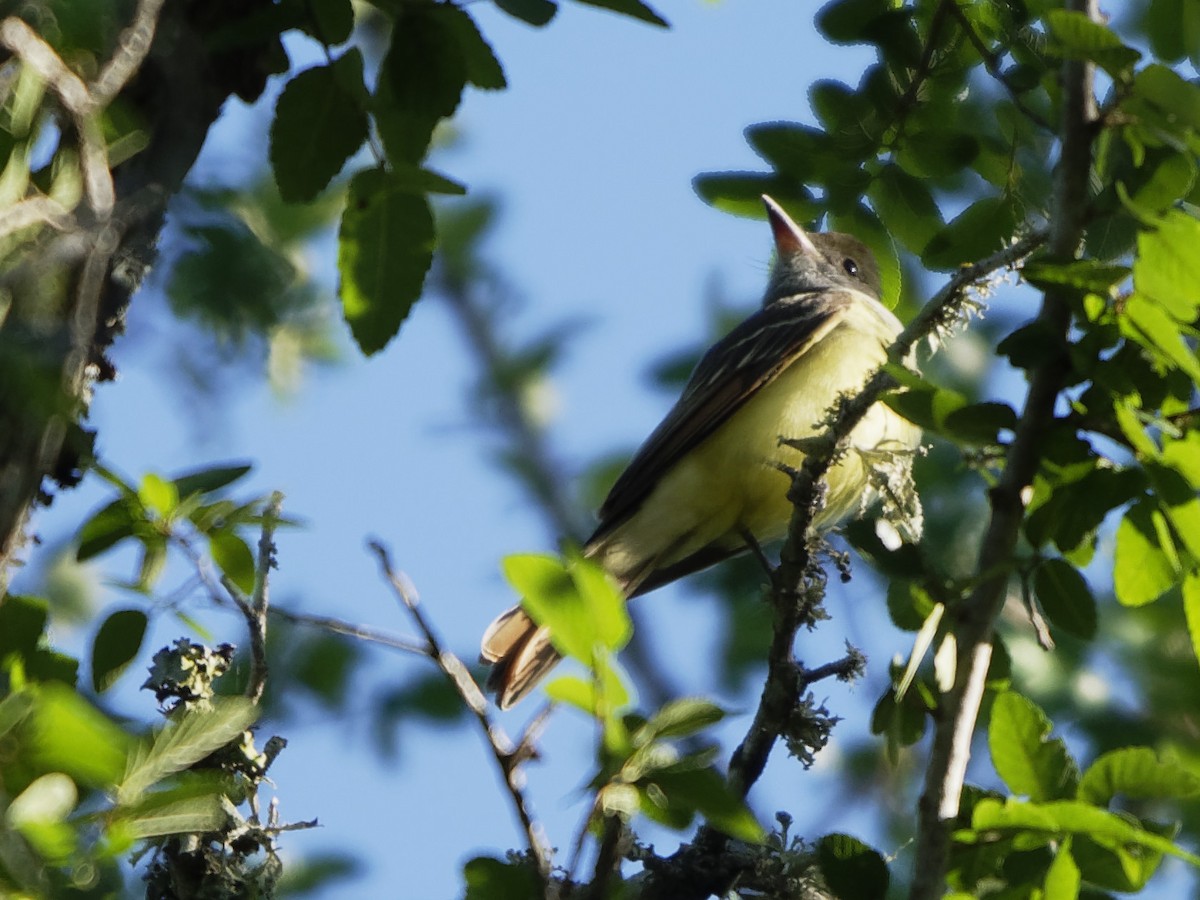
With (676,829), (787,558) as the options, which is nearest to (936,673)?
(676,829)

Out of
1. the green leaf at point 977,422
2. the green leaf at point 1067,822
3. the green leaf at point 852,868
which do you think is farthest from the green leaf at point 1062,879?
the green leaf at point 977,422

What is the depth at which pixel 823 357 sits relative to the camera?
228 inches

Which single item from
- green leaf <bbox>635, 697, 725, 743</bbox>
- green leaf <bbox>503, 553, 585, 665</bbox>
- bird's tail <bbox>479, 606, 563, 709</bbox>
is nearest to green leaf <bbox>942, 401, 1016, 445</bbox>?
green leaf <bbox>635, 697, 725, 743</bbox>

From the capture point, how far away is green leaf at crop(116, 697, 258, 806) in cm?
215

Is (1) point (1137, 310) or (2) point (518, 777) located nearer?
(2) point (518, 777)

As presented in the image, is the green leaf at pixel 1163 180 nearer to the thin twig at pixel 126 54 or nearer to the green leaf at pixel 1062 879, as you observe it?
the green leaf at pixel 1062 879

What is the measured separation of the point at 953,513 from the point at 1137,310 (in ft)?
13.2

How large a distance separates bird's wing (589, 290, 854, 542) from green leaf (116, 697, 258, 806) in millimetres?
3397

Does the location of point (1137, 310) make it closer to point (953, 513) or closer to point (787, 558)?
point (787, 558)

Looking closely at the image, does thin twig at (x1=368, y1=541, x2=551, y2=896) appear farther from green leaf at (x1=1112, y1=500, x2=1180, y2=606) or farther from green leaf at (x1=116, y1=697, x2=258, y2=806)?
green leaf at (x1=1112, y1=500, x2=1180, y2=606)

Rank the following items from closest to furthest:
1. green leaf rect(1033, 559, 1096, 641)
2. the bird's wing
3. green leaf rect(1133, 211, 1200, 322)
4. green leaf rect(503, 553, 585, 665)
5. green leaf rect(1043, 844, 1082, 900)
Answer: green leaf rect(503, 553, 585, 665)
green leaf rect(1043, 844, 1082, 900)
green leaf rect(1133, 211, 1200, 322)
green leaf rect(1033, 559, 1096, 641)
the bird's wing

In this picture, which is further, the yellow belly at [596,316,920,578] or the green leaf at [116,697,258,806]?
the yellow belly at [596,316,920,578]

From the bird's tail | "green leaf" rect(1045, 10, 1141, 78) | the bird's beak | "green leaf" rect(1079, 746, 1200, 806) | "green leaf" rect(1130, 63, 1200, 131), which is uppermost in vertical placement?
"green leaf" rect(1045, 10, 1141, 78)

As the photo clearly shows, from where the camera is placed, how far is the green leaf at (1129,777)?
2.29 m
